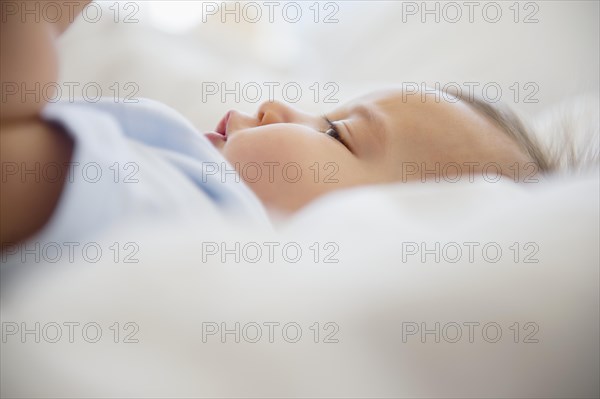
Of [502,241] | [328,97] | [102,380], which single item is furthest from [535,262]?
[328,97]

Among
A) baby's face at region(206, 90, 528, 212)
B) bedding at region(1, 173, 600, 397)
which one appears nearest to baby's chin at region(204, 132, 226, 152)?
baby's face at region(206, 90, 528, 212)

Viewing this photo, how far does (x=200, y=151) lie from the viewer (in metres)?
0.61

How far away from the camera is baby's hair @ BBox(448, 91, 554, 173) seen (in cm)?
75

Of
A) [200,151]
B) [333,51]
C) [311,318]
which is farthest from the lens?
[333,51]

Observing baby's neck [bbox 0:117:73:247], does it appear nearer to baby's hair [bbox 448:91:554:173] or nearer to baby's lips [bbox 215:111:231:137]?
baby's lips [bbox 215:111:231:137]

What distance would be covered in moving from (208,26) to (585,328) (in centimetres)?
80

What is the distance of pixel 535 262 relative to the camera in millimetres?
469

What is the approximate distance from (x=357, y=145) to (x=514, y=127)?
0.24 metres

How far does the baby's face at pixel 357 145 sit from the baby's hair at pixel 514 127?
2cm

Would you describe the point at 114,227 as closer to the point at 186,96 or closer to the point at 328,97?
the point at 186,96

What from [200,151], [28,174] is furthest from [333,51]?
[28,174]

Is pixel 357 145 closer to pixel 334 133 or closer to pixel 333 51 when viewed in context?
pixel 334 133

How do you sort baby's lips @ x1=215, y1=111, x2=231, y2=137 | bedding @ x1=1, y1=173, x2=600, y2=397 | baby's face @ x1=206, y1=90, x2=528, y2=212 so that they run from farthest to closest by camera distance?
baby's lips @ x1=215, y1=111, x2=231, y2=137 < baby's face @ x1=206, y1=90, x2=528, y2=212 < bedding @ x1=1, y1=173, x2=600, y2=397

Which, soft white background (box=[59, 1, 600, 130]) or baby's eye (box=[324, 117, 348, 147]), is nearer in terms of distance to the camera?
baby's eye (box=[324, 117, 348, 147])
